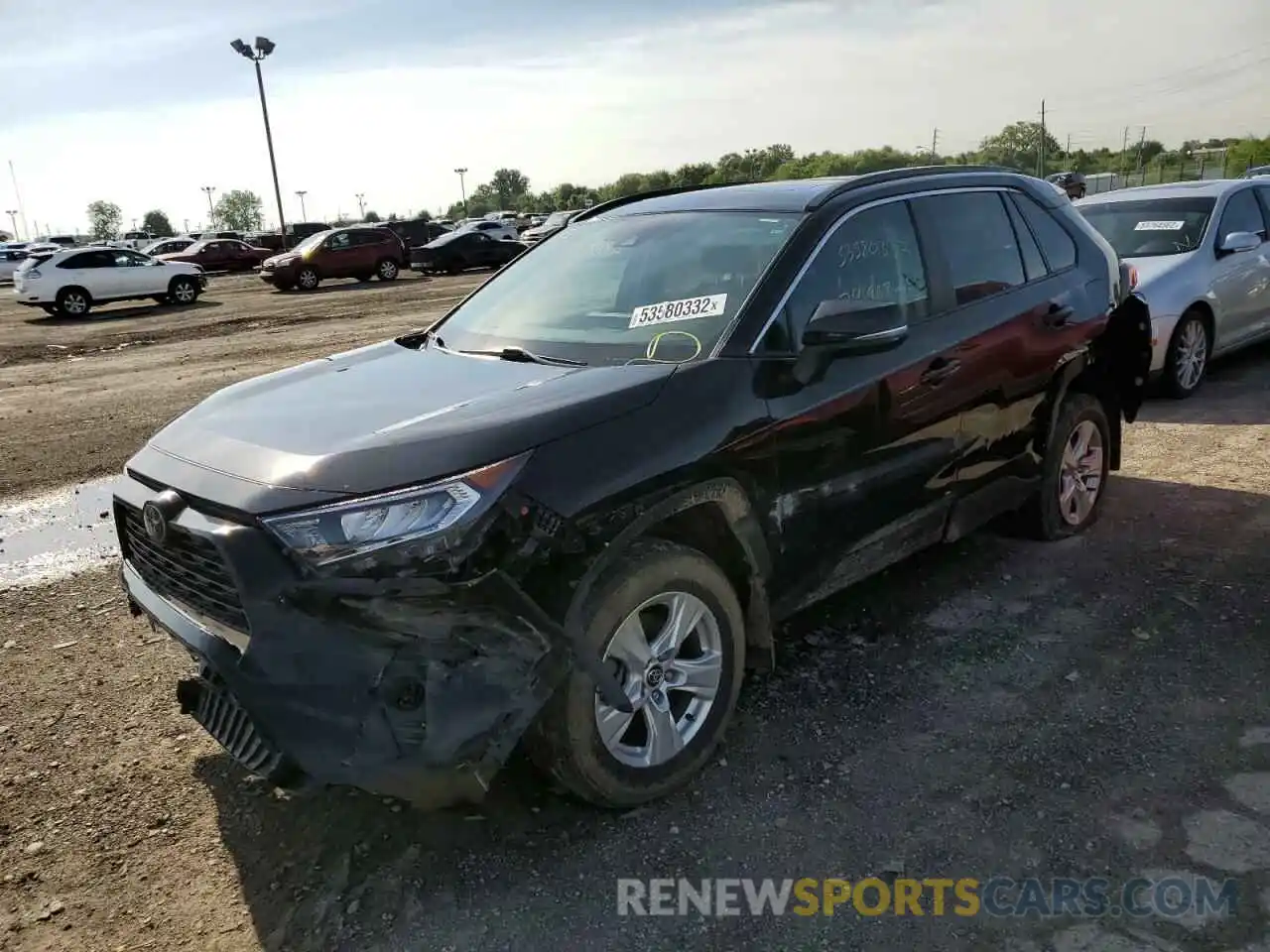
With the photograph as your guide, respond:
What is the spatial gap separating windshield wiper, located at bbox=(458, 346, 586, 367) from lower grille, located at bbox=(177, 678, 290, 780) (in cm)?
150

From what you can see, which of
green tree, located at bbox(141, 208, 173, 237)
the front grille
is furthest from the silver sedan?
green tree, located at bbox(141, 208, 173, 237)

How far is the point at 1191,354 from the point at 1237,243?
1.02m

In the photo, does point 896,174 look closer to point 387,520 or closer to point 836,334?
point 836,334

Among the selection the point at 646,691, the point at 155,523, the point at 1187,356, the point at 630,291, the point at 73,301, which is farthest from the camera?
the point at 73,301

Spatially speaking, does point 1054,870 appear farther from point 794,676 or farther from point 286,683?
point 286,683

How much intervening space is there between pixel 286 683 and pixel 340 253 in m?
27.5

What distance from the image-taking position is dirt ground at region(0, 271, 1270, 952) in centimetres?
269

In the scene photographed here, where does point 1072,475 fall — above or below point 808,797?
above

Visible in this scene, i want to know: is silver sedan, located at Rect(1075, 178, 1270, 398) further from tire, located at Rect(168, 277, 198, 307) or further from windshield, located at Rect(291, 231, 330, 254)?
windshield, located at Rect(291, 231, 330, 254)

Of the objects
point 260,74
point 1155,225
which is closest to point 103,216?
point 260,74

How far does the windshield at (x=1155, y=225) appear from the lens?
27.8 feet

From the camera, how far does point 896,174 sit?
4.24 metres

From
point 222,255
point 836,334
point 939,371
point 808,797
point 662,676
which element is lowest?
point 808,797

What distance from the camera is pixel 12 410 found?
1081cm
